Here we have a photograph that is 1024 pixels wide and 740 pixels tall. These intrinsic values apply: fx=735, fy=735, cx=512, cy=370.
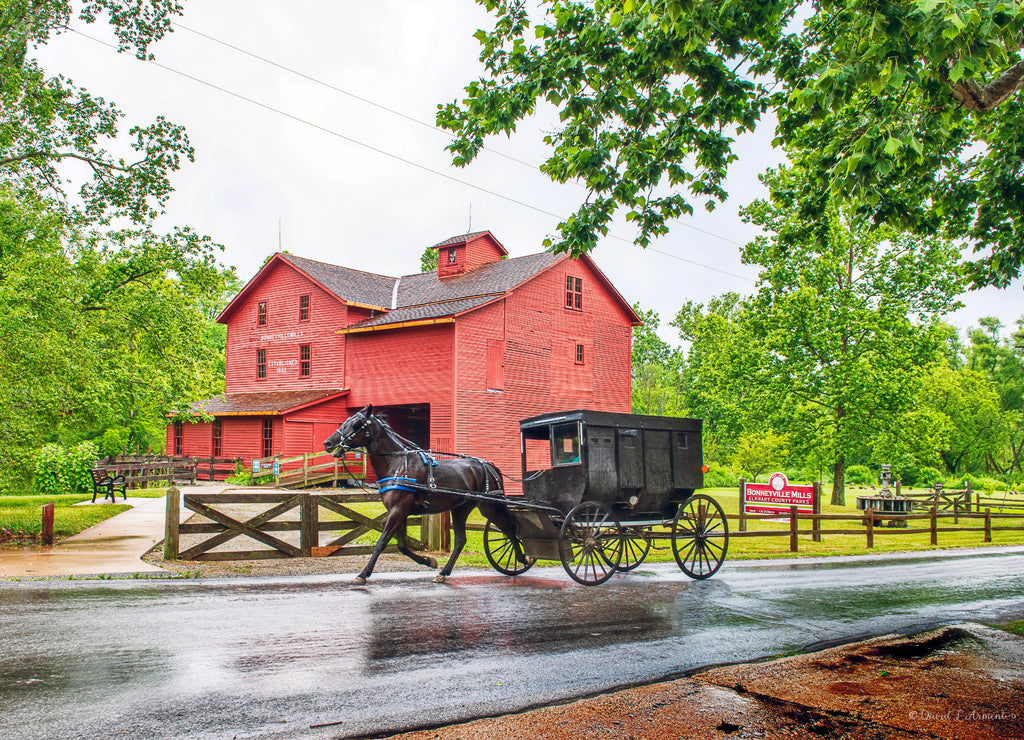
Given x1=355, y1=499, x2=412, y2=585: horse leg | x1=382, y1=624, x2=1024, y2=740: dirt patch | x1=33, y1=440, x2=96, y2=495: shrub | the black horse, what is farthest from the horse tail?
x1=33, y1=440, x2=96, y2=495: shrub

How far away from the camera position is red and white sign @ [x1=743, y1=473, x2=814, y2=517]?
2113cm

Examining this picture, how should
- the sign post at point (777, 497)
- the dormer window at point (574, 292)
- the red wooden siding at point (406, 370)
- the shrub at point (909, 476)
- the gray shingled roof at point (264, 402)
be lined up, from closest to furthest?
the sign post at point (777, 497), the red wooden siding at point (406, 370), the gray shingled roof at point (264, 402), the dormer window at point (574, 292), the shrub at point (909, 476)

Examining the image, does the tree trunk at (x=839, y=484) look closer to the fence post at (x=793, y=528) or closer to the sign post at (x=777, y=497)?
the sign post at (x=777, y=497)

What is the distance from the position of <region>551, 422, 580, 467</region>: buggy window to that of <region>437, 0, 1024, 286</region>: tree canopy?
3.36 meters

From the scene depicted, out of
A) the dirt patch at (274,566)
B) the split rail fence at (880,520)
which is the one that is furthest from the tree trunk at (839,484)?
the dirt patch at (274,566)

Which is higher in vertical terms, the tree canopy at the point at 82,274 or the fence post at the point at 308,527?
the tree canopy at the point at 82,274

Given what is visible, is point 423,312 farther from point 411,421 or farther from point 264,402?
point 264,402

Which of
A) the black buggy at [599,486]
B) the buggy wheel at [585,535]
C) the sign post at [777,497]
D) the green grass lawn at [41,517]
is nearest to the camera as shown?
the buggy wheel at [585,535]

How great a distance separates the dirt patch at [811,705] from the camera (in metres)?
4.91

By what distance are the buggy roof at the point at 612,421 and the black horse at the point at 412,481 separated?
3.83 feet

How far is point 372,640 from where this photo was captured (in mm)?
7055

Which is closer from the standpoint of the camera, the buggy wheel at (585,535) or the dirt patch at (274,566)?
the buggy wheel at (585,535)

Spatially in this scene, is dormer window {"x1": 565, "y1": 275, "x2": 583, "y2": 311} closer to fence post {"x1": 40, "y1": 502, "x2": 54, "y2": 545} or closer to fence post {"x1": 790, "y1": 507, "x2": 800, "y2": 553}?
fence post {"x1": 790, "y1": 507, "x2": 800, "y2": 553}

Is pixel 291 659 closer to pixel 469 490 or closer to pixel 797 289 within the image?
pixel 469 490
